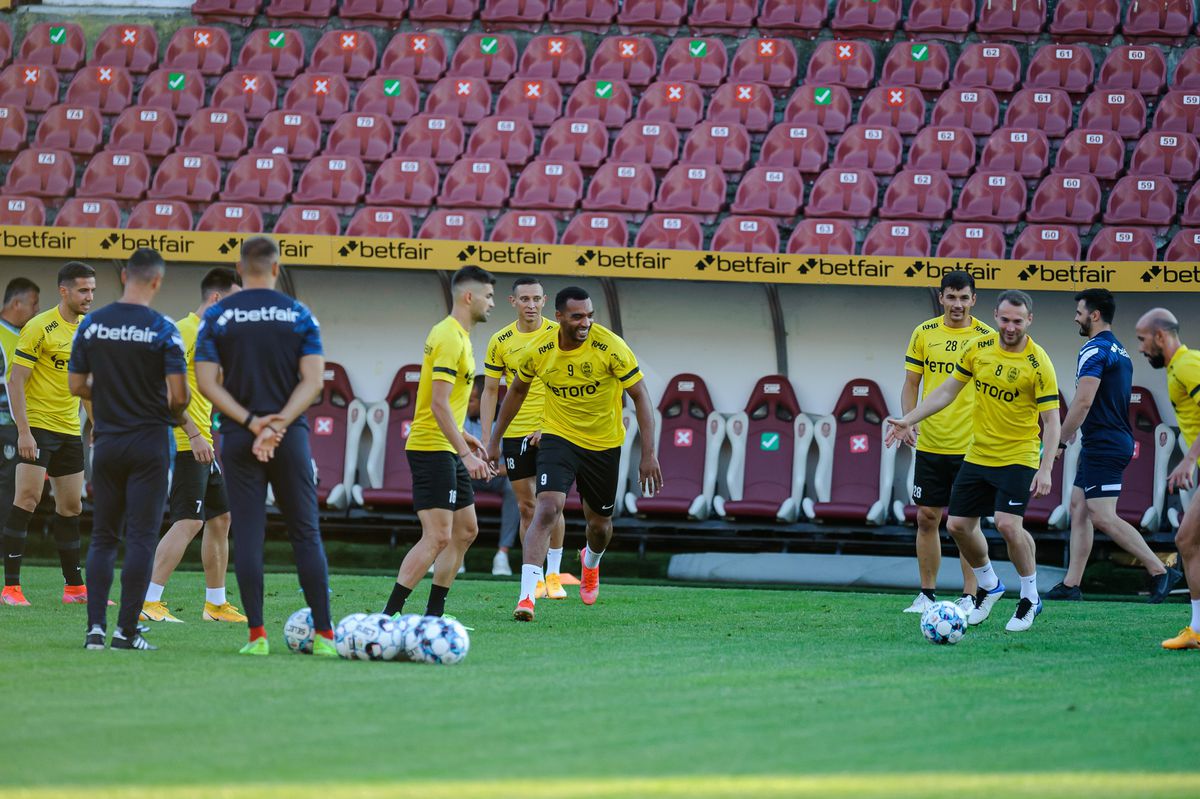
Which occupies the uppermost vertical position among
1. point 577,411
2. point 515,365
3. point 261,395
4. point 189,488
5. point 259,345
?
point 515,365

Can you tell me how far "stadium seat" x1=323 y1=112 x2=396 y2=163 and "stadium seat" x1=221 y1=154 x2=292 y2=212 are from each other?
541 mm

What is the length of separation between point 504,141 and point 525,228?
1.66 m

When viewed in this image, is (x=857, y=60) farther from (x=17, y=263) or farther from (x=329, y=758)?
(x=329, y=758)

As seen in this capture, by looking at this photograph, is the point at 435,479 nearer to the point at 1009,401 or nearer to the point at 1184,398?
the point at 1009,401

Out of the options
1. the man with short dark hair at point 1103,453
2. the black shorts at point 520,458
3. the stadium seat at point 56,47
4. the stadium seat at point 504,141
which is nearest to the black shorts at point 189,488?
the black shorts at point 520,458

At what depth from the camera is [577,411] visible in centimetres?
969

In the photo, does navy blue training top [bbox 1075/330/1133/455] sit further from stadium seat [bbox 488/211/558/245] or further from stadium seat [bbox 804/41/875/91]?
stadium seat [bbox 804/41/875/91]

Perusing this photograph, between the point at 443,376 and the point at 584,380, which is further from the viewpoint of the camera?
the point at 584,380

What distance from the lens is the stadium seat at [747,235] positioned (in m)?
14.5

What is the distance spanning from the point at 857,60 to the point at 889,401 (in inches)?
161

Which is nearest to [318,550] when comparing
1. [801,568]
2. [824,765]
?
[824,765]

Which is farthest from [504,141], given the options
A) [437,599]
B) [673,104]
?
[437,599]

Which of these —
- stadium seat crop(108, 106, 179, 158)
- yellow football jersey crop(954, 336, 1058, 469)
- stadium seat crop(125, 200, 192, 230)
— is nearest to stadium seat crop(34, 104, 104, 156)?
stadium seat crop(108, 106, 179, 158)

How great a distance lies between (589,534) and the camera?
10164mm
